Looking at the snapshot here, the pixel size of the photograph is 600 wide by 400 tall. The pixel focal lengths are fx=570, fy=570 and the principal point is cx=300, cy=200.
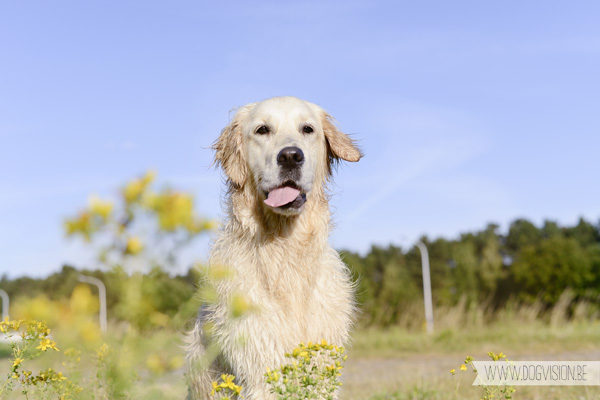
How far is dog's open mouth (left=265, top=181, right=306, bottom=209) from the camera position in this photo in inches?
148

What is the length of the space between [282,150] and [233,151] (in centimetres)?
63

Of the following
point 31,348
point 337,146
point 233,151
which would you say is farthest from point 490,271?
point 31,348

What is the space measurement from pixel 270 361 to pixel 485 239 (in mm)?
48154

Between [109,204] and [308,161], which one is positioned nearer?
[109,204]

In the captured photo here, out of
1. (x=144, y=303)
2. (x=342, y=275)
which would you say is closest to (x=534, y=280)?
(x=342, y=275)

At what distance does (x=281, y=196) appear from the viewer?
3768 millimetres

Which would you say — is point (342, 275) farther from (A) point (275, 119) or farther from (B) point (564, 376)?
(B) point (564, 376)

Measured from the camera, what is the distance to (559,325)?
664 inches

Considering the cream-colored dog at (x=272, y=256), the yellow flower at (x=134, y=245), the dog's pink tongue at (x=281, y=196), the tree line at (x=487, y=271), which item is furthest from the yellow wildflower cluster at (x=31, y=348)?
the tree line at (x=487, y=271)

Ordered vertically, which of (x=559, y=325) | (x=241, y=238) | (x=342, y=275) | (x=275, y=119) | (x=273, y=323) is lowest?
(x=559, y=325)

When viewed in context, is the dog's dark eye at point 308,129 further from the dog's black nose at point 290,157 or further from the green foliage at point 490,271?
the green foliage at point 490,271

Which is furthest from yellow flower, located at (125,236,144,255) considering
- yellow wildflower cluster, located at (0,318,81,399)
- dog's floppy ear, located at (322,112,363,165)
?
dog's floppy ear, located at (322,112,363,165)

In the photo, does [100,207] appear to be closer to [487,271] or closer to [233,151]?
[233,151]

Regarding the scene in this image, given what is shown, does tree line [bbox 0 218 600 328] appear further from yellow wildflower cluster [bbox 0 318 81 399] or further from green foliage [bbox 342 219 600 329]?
yellow wildflower cluster [bbox 0 318 81 399]
